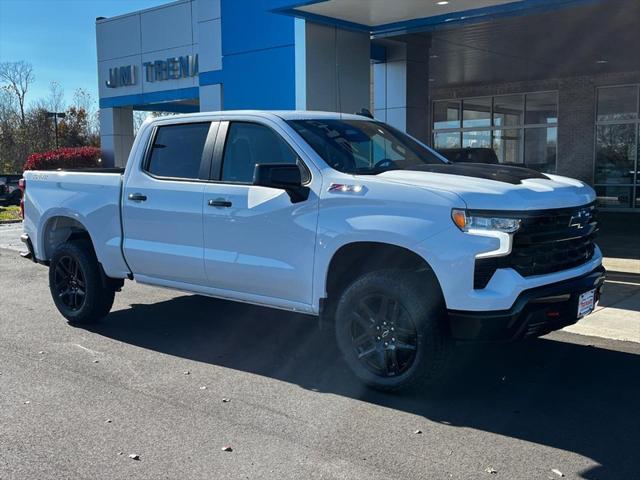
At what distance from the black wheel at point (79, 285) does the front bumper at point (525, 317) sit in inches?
154

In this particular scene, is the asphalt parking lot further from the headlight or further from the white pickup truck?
the headlight

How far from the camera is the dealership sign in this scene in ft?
68.6

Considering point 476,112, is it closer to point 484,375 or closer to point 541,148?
point 541,148

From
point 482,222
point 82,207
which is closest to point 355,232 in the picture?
point 482,222

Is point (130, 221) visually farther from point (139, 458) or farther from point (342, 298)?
point (139, 458)

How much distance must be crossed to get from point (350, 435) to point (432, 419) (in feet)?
2.00

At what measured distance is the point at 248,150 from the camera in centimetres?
580

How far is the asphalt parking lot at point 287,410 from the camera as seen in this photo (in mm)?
3840

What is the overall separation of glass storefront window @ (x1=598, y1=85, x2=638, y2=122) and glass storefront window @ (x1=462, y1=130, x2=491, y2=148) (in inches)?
145

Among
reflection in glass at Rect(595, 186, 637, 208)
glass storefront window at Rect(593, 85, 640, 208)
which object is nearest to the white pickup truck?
glass storefront window at Rect(593, 85, 640, 208)

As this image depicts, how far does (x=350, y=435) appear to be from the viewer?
4.23 m

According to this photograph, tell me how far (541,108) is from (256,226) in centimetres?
1858

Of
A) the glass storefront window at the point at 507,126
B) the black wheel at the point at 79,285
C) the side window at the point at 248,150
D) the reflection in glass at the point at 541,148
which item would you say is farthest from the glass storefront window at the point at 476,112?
the side window at the point at 248,150

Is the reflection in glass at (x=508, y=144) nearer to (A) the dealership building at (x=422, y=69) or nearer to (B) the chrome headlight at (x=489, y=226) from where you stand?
(A) the dealership building at (x=422, y=69)
